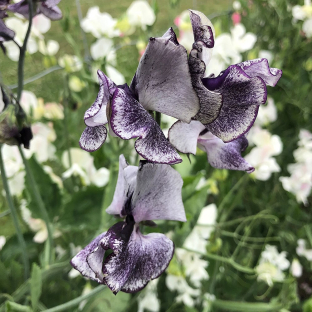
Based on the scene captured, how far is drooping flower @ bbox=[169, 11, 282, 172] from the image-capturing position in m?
0.25

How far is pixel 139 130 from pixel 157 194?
0.09m

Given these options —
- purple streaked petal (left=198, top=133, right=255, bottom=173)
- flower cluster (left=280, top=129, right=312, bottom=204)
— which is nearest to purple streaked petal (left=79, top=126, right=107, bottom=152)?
purple streaked petal (left=198, top=133, right=255, bottom=173)

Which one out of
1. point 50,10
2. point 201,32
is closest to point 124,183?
point 201,32

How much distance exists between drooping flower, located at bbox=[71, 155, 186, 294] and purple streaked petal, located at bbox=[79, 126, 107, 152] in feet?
0.15

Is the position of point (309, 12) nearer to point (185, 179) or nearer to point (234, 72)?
point (185, 179)

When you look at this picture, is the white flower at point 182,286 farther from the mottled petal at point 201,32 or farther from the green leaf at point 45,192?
the mottled petal at point 201,32

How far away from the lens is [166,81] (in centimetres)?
26

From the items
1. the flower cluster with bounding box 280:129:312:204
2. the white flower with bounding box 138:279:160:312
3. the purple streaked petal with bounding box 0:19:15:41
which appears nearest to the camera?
the purple streaked petal with bounding box 0:19:15:41

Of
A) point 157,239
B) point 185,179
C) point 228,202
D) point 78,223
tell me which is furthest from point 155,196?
point 228,202

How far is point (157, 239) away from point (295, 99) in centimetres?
111

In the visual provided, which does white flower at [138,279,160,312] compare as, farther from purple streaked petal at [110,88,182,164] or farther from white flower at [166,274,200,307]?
purple streaked petal at [110,88,182,164]

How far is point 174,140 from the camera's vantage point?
0.27 m

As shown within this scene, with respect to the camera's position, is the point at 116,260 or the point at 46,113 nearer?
the point at 116,260

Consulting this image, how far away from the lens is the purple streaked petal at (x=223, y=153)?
0.33m
